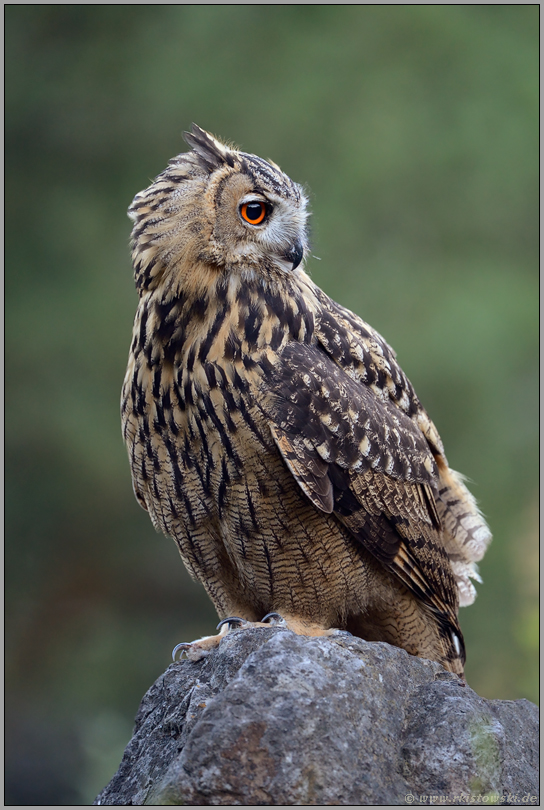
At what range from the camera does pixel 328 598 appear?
211 centimetres

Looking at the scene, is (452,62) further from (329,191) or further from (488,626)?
(488,626)

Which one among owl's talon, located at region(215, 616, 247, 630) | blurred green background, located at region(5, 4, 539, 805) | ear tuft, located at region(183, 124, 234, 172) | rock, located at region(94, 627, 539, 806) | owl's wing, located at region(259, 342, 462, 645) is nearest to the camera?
rock, located at region(94, 627, 539, 806)

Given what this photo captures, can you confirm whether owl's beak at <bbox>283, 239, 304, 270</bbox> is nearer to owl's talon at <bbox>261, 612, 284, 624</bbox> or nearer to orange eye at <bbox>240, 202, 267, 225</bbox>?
orange eye at <bbox>240, 202, 267, 225</bbox>

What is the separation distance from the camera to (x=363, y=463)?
2.11 metres

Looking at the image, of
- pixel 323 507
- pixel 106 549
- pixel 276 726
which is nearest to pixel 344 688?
pixel 276 726

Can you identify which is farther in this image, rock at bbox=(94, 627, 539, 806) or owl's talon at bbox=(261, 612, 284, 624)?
owl's talon at bbox=(261, 612, 284, 624)

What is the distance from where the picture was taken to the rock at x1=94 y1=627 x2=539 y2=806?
4.80 ft

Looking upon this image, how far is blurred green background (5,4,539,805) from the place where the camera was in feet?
17.8

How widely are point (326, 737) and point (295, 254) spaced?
3.90 feet

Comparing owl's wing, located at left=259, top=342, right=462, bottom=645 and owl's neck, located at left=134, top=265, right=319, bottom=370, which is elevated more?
owl's neck, located at left=134, top=265, right=319, bottom=370

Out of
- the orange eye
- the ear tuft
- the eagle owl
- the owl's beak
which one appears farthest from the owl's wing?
the ear tuft

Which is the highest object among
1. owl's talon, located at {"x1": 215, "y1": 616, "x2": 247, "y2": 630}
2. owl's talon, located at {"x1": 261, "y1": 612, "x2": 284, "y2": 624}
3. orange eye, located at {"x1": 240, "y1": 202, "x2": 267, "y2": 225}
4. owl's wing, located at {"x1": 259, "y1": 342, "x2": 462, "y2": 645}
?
orange eye, located at {"x1": 240, "y1": 202, "x2": 267, "y2": 225}

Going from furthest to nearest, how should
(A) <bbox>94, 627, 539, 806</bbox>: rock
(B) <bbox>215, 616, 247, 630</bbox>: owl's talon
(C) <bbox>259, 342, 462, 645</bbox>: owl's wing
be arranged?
(B) <bbox>215, 616, 247, 630</bbox>: owl's talon → (C) <bbox>259, 342, 462, 645</bbox>: owl's wing → (A) <bbox>94, 627, 539, 806</bbox>: rock

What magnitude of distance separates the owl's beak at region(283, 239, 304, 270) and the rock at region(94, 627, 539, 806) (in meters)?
0.96
